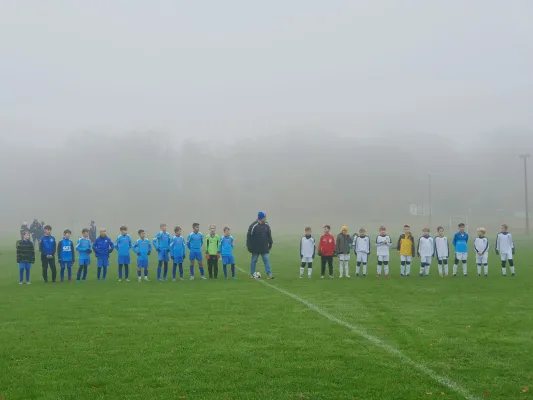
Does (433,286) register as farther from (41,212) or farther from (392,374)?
Result: (41,212)

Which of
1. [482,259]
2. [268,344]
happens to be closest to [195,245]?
[482,259]

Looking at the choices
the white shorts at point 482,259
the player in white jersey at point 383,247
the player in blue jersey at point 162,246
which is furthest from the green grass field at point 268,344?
the white shorts at point 482,259

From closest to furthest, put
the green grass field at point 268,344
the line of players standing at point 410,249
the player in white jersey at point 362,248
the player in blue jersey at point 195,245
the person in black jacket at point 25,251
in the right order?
the green grass field at point 268,344 → the person in black jacket at point 25,251 → the player in blue jersey at point 195,245 → the line of players standing at point 410,249 → the player in white jersey at point 362,248

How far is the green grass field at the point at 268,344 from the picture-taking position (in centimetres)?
711

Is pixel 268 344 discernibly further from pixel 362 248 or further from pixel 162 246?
pixel 362 248

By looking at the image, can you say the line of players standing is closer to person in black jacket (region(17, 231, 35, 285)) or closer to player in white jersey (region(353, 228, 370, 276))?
player in white jersey (region(353, 228, 370, 276))

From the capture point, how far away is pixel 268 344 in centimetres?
944

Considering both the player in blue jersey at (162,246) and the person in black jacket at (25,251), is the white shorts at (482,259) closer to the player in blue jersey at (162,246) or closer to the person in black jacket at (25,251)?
the player in blue jersey at (162,246)

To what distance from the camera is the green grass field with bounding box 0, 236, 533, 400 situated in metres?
7.11

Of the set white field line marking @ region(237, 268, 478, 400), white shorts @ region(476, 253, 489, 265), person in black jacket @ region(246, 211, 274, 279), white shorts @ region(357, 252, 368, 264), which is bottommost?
white field line marking @ region(237, 268, 478, 400)

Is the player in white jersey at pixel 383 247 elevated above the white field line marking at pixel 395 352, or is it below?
above

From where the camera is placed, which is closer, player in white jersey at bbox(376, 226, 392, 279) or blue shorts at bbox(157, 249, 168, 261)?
blue shorts at bbox(157, 249, 168, 261)

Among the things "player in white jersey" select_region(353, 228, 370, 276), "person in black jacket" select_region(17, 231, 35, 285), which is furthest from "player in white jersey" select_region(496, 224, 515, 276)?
"person in black jacket" select_region(17, 231, 35, 285)

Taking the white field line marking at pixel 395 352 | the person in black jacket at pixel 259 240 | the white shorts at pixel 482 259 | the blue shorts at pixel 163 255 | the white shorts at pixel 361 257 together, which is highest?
the person in black jacket at pixel 259 240
